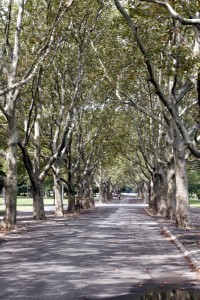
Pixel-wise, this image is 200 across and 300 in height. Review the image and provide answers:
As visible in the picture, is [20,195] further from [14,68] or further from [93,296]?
[93,296]

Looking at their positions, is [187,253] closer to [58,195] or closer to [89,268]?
[89,268]

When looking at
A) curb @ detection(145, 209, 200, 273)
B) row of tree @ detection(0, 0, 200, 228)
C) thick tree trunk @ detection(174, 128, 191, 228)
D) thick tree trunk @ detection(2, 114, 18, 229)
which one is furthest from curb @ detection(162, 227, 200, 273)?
A: thick tree trunk @ detection(2, 114, 18, 229)

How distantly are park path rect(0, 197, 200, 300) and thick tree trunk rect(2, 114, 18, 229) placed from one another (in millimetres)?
4535

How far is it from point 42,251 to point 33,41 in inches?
383

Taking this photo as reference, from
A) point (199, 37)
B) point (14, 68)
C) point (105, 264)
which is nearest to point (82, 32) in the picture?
point (14, 68)

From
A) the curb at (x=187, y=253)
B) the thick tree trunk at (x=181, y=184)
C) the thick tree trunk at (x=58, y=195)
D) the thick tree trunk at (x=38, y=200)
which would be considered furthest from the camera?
the thick tree trunk at (x=58, y=195)

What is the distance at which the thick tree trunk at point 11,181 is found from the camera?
22.9 meters

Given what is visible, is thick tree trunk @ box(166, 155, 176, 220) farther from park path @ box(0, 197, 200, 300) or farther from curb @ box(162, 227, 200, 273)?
park path @ box(0, 197, 200, 300)

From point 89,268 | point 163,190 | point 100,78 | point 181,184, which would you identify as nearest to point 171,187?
point 163,190

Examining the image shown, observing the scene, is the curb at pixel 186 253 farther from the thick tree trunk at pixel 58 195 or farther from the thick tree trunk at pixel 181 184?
the thick tree trunk at pixel 58 195

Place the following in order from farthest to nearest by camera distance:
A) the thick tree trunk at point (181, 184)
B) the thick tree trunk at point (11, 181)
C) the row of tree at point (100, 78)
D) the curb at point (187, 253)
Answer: the thick tree trunk at point (11, 181)
the thick tree trunk at point (181, 184)
the row of tree at point (100, 78)
the curb at point (187, 253)

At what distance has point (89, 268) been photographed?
11.6m

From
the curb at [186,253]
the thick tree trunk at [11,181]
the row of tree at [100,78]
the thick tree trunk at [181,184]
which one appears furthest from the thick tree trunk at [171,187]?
the thick tree trunk at [11,181]

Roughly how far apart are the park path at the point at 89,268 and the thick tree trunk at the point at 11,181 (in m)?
4.54
